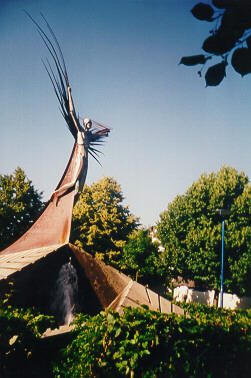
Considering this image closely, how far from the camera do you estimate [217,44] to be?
1.53 m

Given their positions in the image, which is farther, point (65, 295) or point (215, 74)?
point (65, 295)

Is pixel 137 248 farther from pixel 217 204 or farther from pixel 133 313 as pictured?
pixel 133 313

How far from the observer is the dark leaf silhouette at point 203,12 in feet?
4.72

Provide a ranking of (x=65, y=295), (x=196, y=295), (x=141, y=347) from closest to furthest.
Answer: (x=141, y=347)
(x=65, y=295)
(x=196, y=295)

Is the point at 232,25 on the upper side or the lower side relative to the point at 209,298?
upper

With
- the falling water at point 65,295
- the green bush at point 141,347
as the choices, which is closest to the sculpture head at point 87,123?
the falling water at point 65,295

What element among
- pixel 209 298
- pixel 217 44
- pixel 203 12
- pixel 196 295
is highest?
pixel 203 12

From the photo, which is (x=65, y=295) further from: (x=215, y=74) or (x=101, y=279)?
(x=215, y=74)

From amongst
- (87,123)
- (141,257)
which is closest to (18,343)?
(87,123)

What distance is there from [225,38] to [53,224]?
7.40 meters

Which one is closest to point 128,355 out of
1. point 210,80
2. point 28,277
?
point 210,80

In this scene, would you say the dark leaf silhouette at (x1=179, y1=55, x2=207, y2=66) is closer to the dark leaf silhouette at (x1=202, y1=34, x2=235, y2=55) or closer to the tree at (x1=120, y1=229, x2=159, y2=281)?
the dark leaf silhouette at (x1=202, y1=34, x2=235, y2=55)

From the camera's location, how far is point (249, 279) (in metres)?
15.5

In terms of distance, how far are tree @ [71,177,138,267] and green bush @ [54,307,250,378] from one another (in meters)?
16.7
